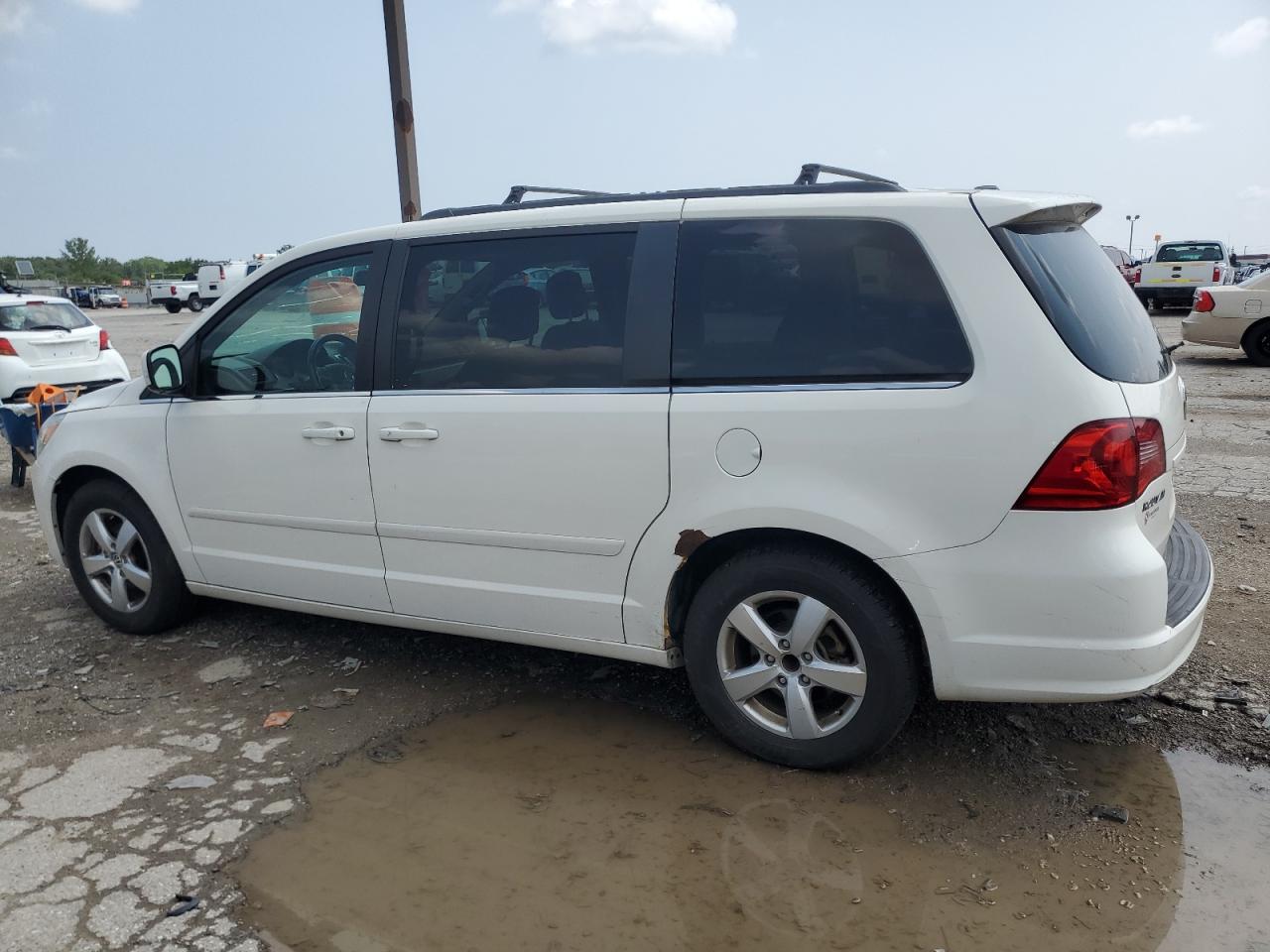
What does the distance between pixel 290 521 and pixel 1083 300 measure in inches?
118

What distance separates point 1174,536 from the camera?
348 cm

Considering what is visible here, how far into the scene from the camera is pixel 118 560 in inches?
190

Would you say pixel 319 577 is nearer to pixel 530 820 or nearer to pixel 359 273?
pixel 359 273

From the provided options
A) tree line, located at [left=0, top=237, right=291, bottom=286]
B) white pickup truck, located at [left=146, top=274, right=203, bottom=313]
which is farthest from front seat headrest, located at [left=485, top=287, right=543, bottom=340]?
tree line, located at [left=0, top=237, right=291, bottom=286]

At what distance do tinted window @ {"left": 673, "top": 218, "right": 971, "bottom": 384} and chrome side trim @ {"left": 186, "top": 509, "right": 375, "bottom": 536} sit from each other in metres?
1.46

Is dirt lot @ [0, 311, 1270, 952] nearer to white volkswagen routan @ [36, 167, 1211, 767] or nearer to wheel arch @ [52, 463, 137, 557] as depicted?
white volkswagen routan @ [36, 167, 1211, 767]

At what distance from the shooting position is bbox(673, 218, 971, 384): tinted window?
3047mm

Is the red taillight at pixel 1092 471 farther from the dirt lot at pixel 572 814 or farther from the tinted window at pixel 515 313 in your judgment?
the tinted window at pixel 515 313

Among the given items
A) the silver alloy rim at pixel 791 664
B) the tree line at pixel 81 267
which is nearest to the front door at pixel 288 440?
the silver alloy rim at pixel 791 664

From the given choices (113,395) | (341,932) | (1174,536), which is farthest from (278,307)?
(1174,536)

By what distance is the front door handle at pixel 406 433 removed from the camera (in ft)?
12.2

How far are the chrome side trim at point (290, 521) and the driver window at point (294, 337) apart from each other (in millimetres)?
503

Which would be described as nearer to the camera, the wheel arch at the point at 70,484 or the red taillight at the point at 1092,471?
the red taillight at the point at 1092,471

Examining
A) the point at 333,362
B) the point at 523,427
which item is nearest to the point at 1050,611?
the point at 523,427
